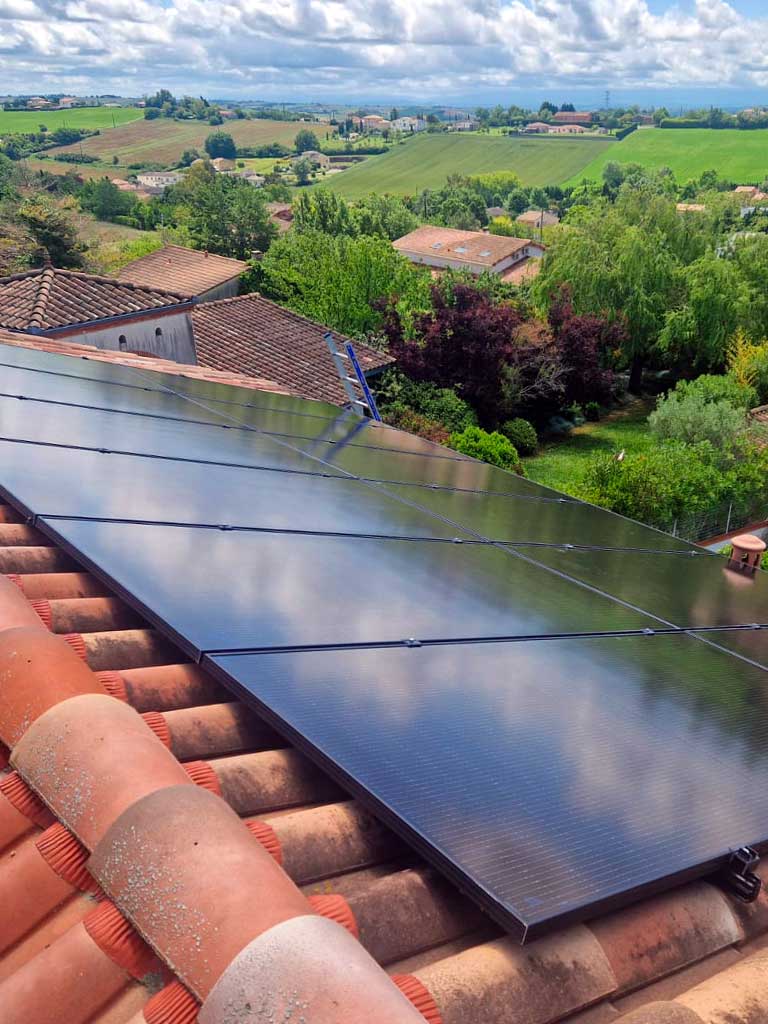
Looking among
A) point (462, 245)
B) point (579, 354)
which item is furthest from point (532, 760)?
point (462, 245)

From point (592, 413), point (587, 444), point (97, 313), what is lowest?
point (587, 444)

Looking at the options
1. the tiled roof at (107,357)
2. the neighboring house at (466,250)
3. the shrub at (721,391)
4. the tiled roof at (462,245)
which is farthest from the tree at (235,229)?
the tiled roof at (107,357)

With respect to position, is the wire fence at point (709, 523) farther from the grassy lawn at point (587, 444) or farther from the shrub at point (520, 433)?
the shrub at point (520, 433)

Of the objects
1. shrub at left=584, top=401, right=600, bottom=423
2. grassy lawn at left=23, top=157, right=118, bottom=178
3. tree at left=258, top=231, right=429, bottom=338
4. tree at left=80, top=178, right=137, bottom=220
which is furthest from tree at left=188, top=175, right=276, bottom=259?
grassy lawn at left=23, top=157, right=118, bottom=178

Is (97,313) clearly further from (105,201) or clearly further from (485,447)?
(105,201)

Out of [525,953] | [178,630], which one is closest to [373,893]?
[525,953]

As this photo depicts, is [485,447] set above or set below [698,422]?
below

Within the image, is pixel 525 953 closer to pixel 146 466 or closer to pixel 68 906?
pixel 68 906
